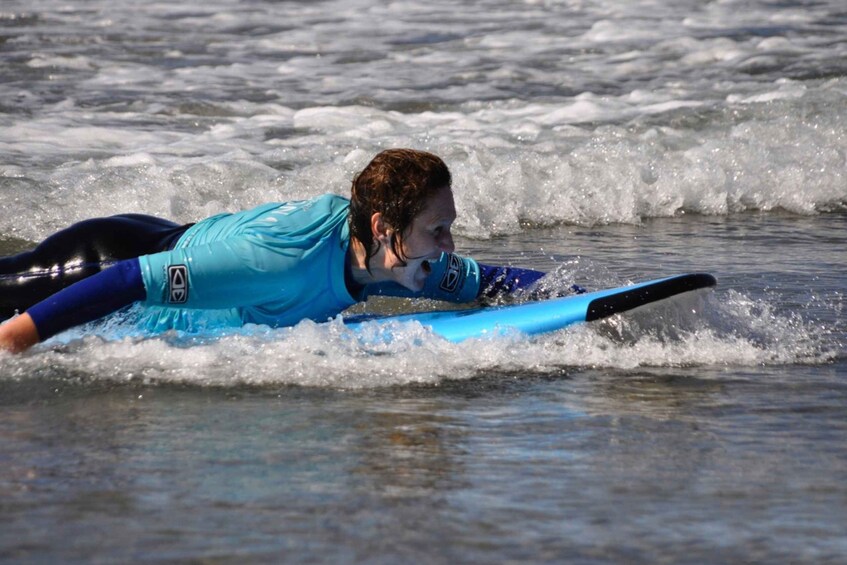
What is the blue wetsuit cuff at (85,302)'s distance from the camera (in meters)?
4.05

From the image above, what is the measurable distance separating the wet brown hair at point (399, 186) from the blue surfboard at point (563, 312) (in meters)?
0.51

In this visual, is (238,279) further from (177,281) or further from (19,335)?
(19,335)

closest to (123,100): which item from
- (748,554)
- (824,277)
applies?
(824,277)

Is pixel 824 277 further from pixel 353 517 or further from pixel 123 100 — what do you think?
pixel 123 100

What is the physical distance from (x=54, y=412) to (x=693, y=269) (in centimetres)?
352

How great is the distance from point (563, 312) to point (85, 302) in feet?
5.42

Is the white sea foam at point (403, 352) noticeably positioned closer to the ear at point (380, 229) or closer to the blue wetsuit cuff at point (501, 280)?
the ear at point (380, 229)

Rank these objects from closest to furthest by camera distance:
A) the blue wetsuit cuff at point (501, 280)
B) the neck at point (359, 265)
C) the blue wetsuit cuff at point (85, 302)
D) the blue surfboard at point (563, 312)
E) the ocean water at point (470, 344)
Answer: the ocean water at point (470, 344) → the blue wetsuit cuff at point (85, 302) → the neck at point (359, 265) → the blue surfboard at point (563, 312) → the blue wetsuit cuff at point (501, 280)

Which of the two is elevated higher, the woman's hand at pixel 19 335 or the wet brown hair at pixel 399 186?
the wet brown hair at pixel 399 186

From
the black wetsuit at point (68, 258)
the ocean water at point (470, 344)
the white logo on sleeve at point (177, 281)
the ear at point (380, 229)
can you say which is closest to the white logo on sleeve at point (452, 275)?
the ocean water at point (470, 344)

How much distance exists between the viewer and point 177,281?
413 centimetres

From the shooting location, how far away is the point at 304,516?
2904 millimetres

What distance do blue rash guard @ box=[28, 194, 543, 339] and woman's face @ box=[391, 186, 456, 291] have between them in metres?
0.22

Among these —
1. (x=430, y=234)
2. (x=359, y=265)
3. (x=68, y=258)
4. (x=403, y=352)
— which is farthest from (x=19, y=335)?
(x=430, y=234)
